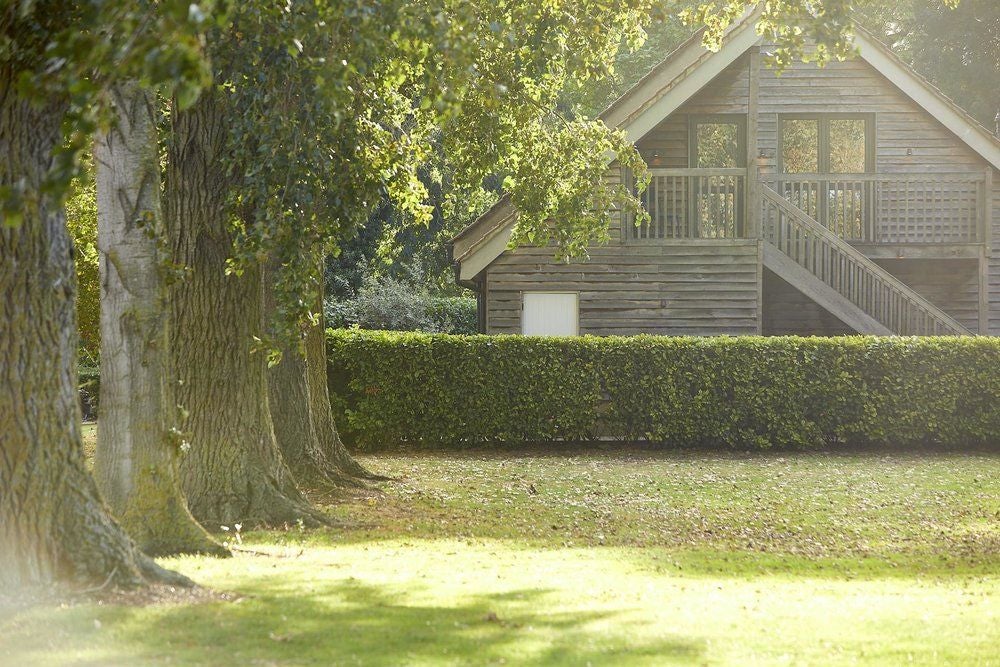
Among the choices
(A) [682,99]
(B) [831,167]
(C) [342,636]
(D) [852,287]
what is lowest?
(C) [342,636]

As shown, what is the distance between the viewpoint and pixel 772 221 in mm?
25719

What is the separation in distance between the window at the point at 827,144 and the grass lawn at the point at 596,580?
36.8 ft

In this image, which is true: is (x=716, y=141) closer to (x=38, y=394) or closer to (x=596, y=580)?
(x=596, y=580)

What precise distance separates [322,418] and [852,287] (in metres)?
12.5

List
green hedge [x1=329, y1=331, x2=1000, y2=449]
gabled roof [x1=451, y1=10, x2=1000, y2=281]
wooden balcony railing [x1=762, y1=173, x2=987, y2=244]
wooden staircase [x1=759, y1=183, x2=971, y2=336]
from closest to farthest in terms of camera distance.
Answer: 1. green hedge [x1=329, y1=331, x2=1000, y2=449]
2. wooden staircase [x1=759, y1=183, x2=971, y2=336]
3. gabled roof [x1=451, y1=10, x2=1000, y2=281]
4. wooden balcony railing [x1=762, y1=173, x2=987, y2=244]

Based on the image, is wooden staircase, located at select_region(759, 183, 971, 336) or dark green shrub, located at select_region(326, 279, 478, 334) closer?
wooden staircase, located at select_region(759, 183, 971, 336)

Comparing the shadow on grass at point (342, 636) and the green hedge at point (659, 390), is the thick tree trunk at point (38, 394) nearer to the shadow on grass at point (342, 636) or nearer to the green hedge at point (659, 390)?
the shadow on grass at point (342, 636)

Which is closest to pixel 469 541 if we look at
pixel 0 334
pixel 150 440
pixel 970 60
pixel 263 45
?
pixel 150 440

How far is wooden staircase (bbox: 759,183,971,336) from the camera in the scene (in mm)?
24250

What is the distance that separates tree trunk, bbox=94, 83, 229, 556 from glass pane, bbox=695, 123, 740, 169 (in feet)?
69.3

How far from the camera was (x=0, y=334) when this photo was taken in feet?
23.6

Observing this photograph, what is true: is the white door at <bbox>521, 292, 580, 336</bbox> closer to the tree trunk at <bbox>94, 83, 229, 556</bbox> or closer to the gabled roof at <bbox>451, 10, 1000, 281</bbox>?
the gabled roof at <bbox>451, 10, 1000, 281</bbox>

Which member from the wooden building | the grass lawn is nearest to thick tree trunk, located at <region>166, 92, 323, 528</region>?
the grass lawn

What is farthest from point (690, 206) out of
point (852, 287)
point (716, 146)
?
point (716, 146)
